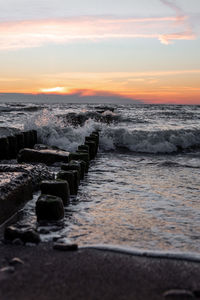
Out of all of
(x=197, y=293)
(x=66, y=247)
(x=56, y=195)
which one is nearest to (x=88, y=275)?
(x=66, y=247)

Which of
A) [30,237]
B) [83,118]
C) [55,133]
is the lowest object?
[30,237]

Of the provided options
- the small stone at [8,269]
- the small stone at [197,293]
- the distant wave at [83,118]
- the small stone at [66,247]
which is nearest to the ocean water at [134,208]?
the small stone at [66,247]

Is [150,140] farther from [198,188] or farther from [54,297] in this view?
[54,297]

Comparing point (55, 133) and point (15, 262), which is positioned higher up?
point (55, 133)

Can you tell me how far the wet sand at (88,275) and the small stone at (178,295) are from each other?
0.12 feet

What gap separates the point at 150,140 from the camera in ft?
41.6

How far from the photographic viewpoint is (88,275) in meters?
2.48

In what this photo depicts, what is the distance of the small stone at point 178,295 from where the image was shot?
220 centimetres

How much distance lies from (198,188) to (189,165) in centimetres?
282

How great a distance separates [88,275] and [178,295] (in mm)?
637

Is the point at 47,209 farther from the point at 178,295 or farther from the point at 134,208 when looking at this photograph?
the point at 178,295

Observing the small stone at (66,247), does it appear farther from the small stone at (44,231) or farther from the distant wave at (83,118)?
the distant wave at (83,118)

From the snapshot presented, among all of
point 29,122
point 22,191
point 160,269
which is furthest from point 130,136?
point 160,269

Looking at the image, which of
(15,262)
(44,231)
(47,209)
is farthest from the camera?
(47,209)
